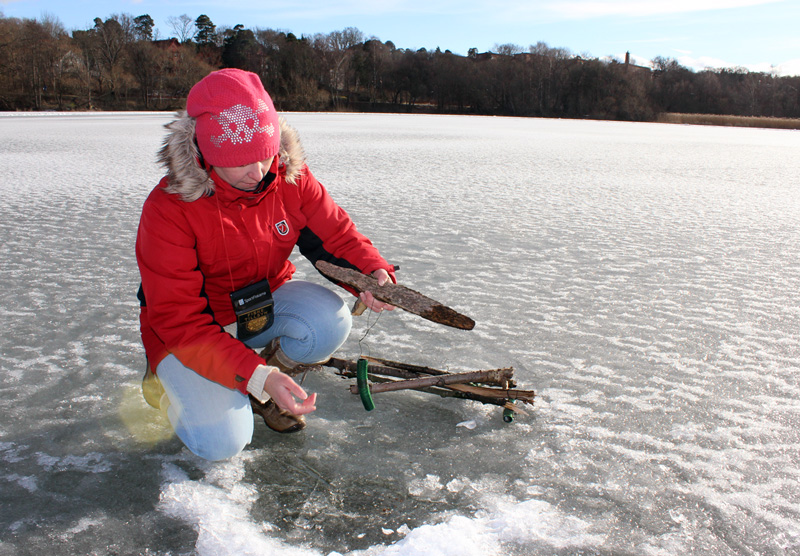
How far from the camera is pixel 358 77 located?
244 feet

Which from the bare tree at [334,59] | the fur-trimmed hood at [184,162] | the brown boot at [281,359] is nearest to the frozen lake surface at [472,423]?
the brown boot at [281,359]

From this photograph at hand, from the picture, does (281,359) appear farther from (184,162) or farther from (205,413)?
(184,162)

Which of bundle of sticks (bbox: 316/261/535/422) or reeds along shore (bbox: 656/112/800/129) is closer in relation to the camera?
bundle of sticks (bbox: 316/261/535/422)

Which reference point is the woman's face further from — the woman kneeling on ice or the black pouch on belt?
the black pouch on belt

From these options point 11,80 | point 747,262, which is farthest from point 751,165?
point 11,80

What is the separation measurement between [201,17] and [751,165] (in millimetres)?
84928

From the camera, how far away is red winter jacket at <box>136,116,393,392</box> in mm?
1856

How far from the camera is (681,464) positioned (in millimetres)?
1989

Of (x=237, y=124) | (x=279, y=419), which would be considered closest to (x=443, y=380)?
(x=279, y=419)

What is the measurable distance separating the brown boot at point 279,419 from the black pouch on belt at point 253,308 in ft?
0.90

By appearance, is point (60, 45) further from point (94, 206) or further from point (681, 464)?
point (681, 464)

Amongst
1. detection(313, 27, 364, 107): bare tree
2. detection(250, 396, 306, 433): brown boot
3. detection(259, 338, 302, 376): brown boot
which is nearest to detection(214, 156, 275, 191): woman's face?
detection(259, 338, 302, 376): brown boot

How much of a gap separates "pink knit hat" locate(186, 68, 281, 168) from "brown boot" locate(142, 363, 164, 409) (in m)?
0.84

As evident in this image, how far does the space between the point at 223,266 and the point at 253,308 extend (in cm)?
18
